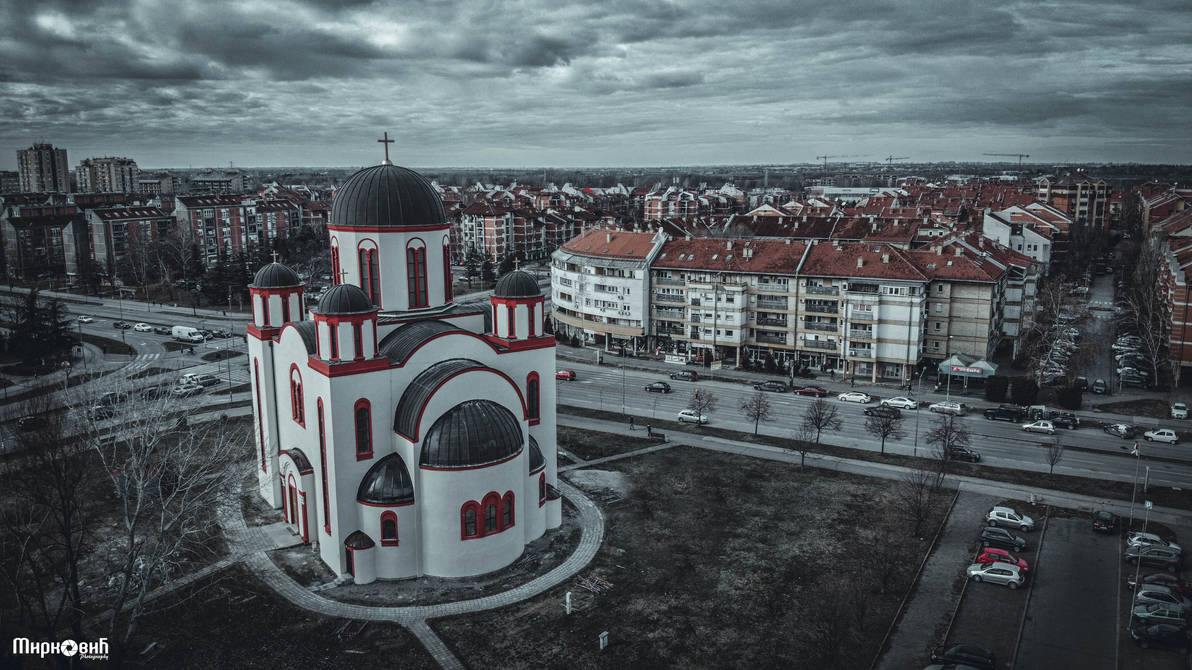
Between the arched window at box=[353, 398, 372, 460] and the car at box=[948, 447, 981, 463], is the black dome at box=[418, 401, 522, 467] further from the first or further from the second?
the car at box=[948, 447, 981, 463]

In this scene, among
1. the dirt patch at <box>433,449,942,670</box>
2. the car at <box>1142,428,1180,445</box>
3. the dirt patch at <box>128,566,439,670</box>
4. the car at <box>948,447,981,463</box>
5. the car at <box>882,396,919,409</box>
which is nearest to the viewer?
the dirt patch at <box>128,566,439,670</box>

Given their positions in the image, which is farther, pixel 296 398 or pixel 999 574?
pixel 296 398

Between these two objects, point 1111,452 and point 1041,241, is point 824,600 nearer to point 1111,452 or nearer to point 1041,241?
point 1111,452

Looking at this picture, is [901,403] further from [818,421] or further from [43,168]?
[43,168]

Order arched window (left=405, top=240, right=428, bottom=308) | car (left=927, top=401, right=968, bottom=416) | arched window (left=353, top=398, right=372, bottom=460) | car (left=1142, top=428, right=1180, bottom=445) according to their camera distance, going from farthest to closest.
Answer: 1. car (left=927, top=401, right=968, bottom=416)
2. car (left=1142, top=428, right=1180, bottom=445)
3. arched window (left=405, top=240, right=428, bottom=308)
4. arched window (left=353, top=398, right=372, bottom=460)

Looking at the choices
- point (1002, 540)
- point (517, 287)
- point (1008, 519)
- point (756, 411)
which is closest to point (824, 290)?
point (756, 411)

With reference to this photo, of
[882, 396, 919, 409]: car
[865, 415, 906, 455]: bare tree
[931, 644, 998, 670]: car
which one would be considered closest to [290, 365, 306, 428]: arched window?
[931, 644, 998, 670]: car

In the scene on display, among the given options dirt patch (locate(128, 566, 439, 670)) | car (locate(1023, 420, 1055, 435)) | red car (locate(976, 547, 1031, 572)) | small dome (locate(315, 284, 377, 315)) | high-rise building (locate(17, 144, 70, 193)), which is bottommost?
dirt patch (locate(128, 566, 439, 670))
